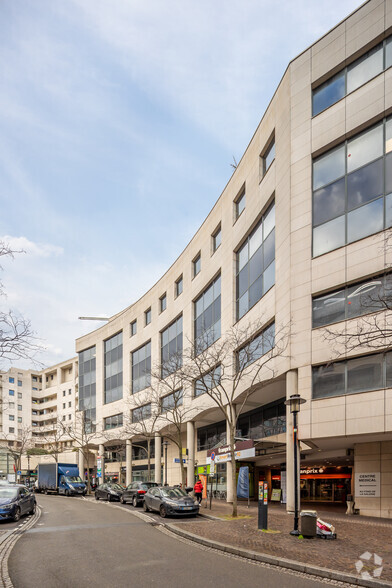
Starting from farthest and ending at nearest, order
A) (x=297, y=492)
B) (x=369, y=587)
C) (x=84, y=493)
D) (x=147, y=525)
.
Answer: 1. (x=84, y=493)
2. (x=147, y=525)
3. (x=297, y=492)
4. (x=369, y=587)

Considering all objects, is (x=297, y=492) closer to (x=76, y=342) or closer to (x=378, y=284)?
(x=378, y=284)

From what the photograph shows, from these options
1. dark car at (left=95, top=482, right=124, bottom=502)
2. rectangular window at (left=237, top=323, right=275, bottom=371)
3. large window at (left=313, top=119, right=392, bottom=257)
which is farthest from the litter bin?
dark car at (left=95, top=482, right=124, bottom=502)

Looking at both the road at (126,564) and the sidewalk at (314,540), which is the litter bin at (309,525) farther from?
the road at (126,564)

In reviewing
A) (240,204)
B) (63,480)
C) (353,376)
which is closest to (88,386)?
(63,480)

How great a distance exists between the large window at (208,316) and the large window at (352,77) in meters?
15.2

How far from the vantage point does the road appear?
33.5 ft

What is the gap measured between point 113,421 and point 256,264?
36.3m

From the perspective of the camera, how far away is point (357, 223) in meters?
22.1

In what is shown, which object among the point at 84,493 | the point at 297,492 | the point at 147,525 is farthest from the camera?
the point at 84,493

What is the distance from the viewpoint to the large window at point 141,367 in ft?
172

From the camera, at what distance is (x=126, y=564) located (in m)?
12.0

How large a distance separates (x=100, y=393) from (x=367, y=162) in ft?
159

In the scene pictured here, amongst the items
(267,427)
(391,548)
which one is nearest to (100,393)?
(267,427)

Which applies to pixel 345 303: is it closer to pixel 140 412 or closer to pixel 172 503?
pixel 172 503
